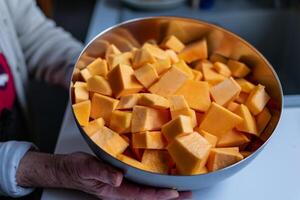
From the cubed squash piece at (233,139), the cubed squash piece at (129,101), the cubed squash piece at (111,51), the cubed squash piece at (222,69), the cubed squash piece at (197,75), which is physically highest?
the cubed squash piece at (111,51)

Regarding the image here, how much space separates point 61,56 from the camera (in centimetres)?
95

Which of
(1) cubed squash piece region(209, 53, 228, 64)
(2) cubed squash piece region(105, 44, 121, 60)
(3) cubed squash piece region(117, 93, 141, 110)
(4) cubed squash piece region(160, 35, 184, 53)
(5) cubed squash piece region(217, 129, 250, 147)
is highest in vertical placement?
(2) cubed squash piece region(105, 44, 121, 60)

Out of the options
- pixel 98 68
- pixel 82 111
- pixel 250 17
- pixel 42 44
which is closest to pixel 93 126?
pixel 82 111

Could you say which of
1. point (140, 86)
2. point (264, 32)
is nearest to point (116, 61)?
point (140, 86)

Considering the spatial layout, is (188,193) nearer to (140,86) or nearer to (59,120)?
(140,86)

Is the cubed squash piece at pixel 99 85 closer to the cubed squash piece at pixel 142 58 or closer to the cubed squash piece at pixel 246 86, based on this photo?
the cubed squash piece at pixel 142 58

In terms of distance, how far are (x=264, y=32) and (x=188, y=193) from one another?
64cm

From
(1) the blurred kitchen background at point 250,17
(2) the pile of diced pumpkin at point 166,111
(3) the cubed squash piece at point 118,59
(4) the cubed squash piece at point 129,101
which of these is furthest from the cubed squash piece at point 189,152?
(1) the blurred kitchen background at point 250,17

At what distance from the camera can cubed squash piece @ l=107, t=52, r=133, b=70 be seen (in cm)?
73

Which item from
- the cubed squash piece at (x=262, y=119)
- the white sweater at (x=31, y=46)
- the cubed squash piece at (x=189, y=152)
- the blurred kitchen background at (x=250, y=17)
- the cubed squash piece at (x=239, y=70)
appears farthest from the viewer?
the blurred kitchen background at (x=250, y=17)

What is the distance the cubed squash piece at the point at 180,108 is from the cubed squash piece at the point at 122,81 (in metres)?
0.07

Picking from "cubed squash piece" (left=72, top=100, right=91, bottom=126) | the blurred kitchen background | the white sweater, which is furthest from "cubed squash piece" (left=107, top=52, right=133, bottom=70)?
the blurred kitchen background

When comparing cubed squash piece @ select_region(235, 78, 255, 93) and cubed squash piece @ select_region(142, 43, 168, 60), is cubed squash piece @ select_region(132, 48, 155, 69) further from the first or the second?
cubed squash piece @ select_region(235, 78, 255, 93)

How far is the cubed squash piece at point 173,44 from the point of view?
79 centimetres
